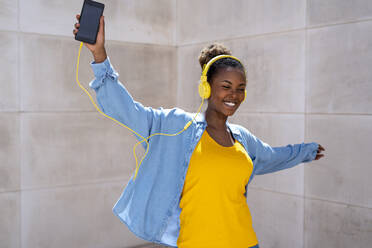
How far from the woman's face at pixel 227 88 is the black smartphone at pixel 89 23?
2.50 feet

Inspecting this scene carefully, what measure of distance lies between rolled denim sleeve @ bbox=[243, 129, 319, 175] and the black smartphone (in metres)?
1.19

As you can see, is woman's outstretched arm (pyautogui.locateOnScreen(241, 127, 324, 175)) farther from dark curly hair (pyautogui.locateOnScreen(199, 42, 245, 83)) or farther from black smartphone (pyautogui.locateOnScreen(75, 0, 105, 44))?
black smartphone (pyautogui.locateOnScreen(75, 0, 105, 44))

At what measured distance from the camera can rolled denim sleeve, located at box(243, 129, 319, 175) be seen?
2668 millimetres

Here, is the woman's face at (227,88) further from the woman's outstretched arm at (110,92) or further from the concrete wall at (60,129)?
the concrete wall at (60,129)

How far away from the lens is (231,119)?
14.5ft

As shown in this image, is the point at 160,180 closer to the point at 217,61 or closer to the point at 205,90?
the point at 205,90

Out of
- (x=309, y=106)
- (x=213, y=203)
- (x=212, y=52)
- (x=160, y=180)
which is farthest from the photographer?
A: (x=309, y=106)

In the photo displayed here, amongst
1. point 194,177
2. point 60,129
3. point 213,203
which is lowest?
point 213,203

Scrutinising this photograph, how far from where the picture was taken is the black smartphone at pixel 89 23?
1.86m

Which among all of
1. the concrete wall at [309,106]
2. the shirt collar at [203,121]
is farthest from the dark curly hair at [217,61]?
the concrete wall at [309,106]

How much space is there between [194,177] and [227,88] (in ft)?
1.72

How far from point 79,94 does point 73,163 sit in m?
0.67

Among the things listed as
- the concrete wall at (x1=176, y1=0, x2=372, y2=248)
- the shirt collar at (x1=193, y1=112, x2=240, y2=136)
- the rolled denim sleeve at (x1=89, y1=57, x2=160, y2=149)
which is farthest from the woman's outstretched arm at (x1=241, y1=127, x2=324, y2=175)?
the rolled denim sleeve at (x1=89, y1=57, x2=160, y2=149)

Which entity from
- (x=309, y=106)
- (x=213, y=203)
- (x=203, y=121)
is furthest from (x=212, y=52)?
(x=309, y=106)
